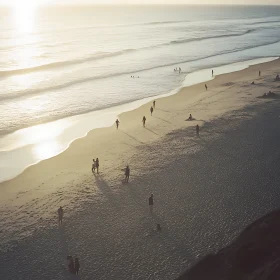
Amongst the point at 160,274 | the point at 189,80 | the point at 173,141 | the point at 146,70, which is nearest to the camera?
the point at 160,274

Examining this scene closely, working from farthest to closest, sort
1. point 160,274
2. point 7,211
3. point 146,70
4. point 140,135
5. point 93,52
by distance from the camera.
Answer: point 93,52, point 146,70, point 140,135, point 7,211, point 160,274

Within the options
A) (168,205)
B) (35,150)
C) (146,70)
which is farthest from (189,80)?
(168,205)

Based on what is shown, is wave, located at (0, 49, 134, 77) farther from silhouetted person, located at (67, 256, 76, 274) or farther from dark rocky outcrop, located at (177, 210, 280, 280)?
dark rocky outcrop, located at (177, 210, 280, 280)

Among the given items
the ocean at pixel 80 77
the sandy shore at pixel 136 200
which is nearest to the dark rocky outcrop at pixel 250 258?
the sandy shore at pixel 136 200

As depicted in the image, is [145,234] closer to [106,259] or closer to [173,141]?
[106,259]

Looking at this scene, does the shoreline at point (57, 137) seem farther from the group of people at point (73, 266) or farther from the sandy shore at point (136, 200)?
the group of people at point (73, 266)

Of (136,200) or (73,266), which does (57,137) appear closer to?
(136,200)

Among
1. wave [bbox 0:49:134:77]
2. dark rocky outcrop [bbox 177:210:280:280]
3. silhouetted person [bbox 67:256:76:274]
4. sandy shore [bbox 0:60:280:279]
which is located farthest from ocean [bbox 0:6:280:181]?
dark rocky outcrop [bbox 177:210:280:280]

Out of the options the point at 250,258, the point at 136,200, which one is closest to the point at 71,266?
the point at 136,200
